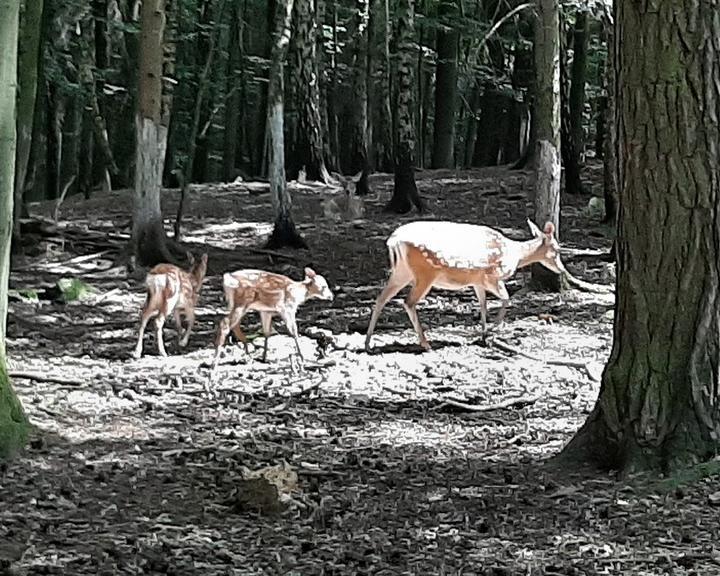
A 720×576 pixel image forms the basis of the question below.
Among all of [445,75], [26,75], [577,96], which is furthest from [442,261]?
[445,75]

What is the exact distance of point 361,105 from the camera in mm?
26438

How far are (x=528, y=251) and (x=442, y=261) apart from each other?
120 centimetres

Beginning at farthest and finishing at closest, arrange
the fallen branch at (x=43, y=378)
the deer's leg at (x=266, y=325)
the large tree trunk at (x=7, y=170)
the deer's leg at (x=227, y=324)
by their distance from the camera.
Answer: the deer's leg at (x=266, y=325) → the deer's leg at (x=227, y=324) → the fallen branch at (x=43, y=378) → the large tree trunk at (x=7, y=170)

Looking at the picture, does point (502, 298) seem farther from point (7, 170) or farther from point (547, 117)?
point (7, 170)

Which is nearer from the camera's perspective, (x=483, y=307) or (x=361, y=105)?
(x=483, y=307)

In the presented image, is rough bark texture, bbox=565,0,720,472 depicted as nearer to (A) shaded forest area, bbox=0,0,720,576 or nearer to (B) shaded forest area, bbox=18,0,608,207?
(A) shaded forest area, bbox=0,0,720,576

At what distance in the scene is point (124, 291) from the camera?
44.9 ft

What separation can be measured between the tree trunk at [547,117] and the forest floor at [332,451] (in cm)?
116

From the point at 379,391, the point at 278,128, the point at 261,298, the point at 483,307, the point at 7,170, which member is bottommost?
the point at 379,391

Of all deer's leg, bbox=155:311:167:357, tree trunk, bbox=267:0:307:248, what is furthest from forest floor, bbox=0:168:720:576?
tree trunk, bbox=267:0:307:248

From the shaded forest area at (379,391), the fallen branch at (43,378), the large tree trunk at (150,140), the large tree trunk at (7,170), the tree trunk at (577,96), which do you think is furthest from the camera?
the tree trunk at (577,96)

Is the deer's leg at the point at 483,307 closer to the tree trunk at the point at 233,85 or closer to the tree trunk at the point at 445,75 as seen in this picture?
the tree trunk at the point at 445,75

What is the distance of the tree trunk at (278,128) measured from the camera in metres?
16.3

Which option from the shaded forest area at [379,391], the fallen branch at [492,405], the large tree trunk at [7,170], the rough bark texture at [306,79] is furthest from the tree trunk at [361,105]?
the large tree trunk at [7,170]
